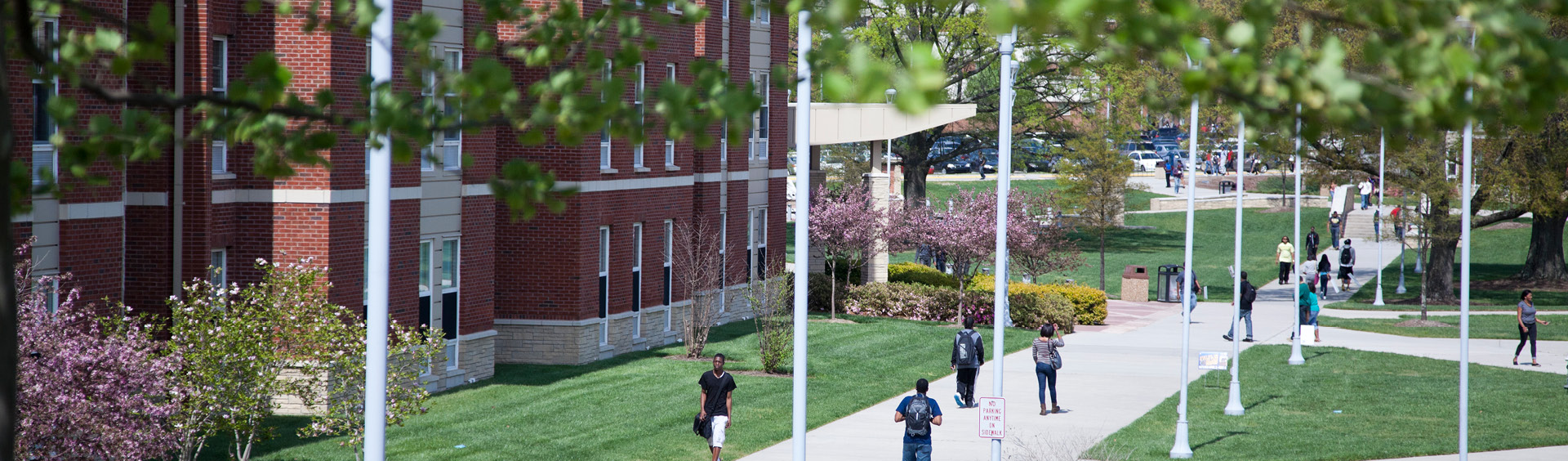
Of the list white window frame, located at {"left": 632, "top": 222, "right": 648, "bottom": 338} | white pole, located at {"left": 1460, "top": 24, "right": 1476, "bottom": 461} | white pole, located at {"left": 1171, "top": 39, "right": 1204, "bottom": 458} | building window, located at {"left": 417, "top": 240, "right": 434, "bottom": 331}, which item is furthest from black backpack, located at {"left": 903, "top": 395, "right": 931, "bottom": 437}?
white window frame, located at {"left": 632, "top": 222, "right": 648, "bottom": 338}

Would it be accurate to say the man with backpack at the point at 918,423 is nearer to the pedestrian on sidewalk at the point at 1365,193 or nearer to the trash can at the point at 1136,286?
the trash can at the point at 1136,286

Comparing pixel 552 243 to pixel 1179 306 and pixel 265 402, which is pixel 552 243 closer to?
pixel 265 402

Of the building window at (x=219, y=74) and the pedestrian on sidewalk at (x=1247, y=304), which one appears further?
the pedestrian on sidewalk at (x=1247, y=304)

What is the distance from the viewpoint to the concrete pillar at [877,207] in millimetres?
36781

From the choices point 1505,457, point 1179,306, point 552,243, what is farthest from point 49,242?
point 1179,306

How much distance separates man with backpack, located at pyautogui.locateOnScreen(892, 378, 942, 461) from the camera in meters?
15.4

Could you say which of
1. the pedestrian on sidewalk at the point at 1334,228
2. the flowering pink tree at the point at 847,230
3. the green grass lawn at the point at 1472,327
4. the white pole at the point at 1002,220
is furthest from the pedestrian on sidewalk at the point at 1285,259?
the white pole at the point at 1002,220

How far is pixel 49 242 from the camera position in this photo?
649 inches

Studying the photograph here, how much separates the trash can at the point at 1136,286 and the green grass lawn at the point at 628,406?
13.2 m

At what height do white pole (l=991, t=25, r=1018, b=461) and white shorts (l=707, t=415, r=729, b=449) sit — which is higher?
white pole (l=991, t=25, r=1018, b=461)

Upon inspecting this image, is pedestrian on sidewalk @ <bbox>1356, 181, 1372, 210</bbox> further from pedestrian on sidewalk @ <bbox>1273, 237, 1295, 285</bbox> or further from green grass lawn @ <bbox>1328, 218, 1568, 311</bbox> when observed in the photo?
pedestrian on sidewalk @ <bbox>1273, 237, 1295, 285</bbox>

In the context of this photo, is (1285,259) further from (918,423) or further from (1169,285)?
(918,423)

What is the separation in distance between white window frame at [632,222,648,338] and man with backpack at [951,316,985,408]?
25.7 feet

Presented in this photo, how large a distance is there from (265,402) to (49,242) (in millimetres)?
3515
